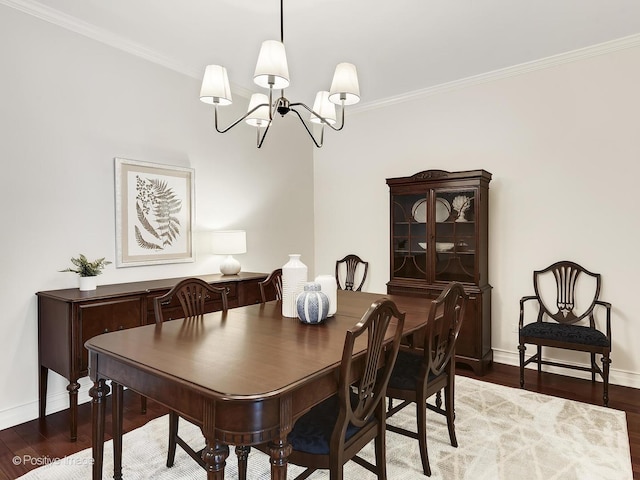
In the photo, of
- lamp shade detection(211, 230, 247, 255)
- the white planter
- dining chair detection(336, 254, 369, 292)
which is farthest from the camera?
dining chair detection(336, 254, 369, 292)

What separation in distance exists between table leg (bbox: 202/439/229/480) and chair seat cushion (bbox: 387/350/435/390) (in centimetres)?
111

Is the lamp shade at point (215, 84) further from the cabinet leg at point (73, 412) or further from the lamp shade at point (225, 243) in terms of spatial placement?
the cabinet leg at point (73, 412)

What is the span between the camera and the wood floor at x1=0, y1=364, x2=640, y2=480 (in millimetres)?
2248

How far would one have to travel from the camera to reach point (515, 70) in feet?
12.2

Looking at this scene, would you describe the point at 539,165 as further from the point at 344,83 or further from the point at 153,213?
the point at 153,213

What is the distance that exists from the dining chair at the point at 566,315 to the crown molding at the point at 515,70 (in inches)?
70.6

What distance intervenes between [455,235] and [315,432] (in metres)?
2.71

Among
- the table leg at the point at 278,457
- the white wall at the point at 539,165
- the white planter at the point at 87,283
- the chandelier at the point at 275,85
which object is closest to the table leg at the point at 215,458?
the table leg at the point at 278,457

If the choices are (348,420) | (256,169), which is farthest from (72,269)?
(348,420)

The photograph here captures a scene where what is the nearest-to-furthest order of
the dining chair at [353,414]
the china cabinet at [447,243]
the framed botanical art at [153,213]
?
the dining chair at [353,414], the framed botanical art at [153,213], the china cabinet at [447,243]

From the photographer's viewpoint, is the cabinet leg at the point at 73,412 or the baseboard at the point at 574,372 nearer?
the cabinet leg at the point at 73,412

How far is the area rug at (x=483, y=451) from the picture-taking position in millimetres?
2061

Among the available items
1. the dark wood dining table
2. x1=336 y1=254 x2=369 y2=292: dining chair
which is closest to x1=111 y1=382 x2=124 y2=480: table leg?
the dark wood dining table

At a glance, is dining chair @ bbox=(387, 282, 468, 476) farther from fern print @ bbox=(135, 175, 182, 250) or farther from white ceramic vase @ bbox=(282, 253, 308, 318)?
fern print @ bbox=(135, 175, 182, 250)
